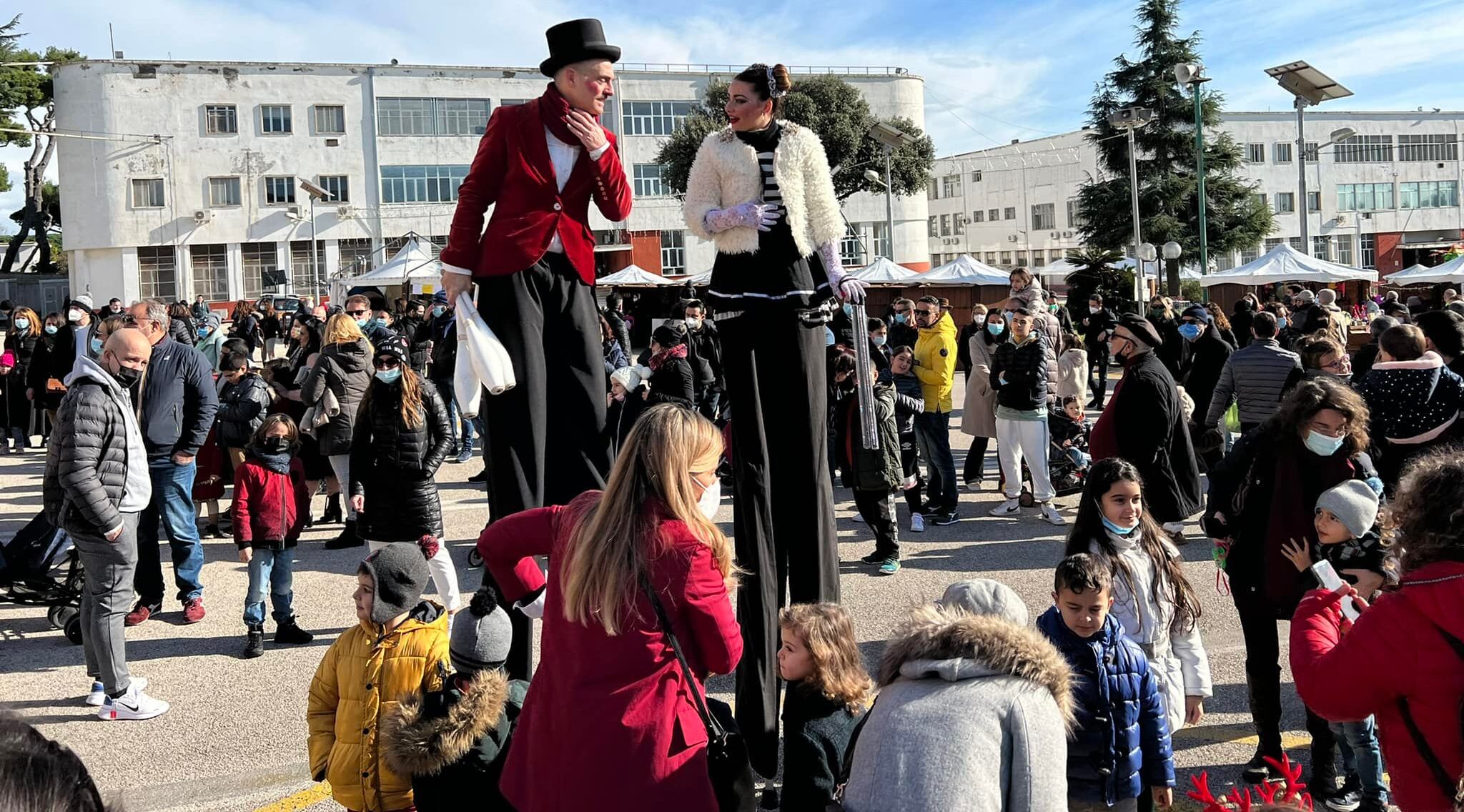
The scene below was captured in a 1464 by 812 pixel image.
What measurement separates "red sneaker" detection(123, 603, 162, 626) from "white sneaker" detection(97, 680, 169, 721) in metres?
1.78

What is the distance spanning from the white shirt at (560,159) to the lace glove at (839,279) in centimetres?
95

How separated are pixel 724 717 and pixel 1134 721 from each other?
1248 millimetres

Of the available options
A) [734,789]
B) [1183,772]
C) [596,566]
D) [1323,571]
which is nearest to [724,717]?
[734,789]

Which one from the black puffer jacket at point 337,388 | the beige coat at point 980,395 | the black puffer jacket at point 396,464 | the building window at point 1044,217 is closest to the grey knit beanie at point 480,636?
the black puffer jacket at point 396,464

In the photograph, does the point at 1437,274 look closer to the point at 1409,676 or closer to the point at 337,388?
the point at 337,388

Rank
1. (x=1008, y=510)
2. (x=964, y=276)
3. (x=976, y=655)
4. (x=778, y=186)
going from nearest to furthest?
1. (x=976, y=655)
2. (x=778, y=186)
3. (x=1008, y=510)
4. (x=964, y=276)

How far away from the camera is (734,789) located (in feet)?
10.5

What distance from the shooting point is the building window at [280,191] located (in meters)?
53.5

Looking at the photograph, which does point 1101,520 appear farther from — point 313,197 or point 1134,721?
point 313,197

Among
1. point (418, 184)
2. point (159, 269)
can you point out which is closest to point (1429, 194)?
point (418, 184)

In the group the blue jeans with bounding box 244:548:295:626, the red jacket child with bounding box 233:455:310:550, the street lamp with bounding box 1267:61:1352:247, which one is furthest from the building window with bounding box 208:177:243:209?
the blue jeans with bounding box 244:548:295:626

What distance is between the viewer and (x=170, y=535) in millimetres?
8047

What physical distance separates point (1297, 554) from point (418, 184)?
54.1m

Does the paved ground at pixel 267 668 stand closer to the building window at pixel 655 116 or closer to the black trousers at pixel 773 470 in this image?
the black trousers at pixel 773 470
